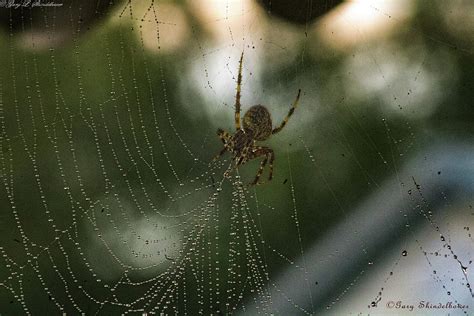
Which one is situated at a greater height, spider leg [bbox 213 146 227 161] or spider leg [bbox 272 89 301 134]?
spider leg [bbox 272 89 301 134]

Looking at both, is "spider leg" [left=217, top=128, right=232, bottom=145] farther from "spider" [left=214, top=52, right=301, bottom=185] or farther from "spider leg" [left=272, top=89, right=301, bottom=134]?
"spider leg" [left=272, top=89, right=301, bottom=134]

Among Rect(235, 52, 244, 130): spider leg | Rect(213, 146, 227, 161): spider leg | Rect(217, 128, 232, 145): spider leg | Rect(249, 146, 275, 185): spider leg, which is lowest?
Rect(249, 146, 275, 185): spider leg

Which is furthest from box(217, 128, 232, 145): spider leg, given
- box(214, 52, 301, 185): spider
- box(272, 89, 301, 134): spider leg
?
box(272, 89, 301, 134): spider leg

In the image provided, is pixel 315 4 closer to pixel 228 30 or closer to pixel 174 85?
pixel 228 30

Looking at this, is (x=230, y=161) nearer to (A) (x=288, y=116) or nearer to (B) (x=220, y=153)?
(B) (x=220, y=153)

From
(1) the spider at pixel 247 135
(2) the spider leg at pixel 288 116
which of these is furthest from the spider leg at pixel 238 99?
(2) the spider leg at pixel 288 116

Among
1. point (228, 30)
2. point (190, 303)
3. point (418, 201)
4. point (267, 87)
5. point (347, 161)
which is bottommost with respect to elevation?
point (190, 303)

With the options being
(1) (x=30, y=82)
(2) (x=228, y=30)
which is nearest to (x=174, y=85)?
(2) (x=228, y=30)
